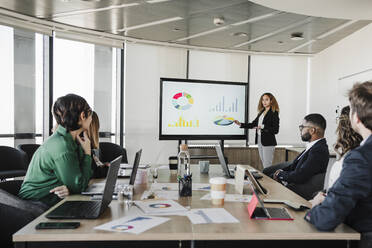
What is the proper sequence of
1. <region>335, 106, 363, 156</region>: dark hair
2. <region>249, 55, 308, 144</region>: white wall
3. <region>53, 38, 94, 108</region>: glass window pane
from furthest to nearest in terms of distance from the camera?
1. <region>249, 55, 308, 144</region>: white wall
2. <region>53, 38, 94, 108</region>: glass window pane
3. <region>335, 106, 363, 156</region>: dark hair

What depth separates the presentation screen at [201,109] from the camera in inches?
212

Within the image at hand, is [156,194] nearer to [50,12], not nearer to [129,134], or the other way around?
[50,12]

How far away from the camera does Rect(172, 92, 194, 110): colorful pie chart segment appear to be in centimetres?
541

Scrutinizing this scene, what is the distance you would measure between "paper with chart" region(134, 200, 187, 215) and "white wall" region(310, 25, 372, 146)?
420 centimetres

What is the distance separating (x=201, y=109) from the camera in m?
5.61

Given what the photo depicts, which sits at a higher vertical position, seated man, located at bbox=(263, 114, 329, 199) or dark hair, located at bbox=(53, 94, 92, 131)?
dark hair, located at bbox=(53, 94, 92, 131)

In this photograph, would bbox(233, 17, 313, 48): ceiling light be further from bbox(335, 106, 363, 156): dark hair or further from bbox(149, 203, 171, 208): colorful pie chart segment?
bbox(149, 203, 171, 208): colorful pie chart segment

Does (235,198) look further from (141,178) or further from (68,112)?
(68,112)

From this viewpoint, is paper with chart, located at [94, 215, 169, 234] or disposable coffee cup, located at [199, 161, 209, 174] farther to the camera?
disposable coffee cup, located at [199, 161, 209, 174]

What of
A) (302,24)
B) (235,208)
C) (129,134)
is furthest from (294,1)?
(129,134)

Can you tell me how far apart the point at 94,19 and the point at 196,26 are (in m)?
1.59

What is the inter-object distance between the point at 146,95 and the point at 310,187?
4201 mm

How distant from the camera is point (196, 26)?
514cm

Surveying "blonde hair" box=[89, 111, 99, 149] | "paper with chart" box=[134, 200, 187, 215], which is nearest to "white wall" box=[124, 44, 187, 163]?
"blonde hair" box=[89, 111, 99, 149]
